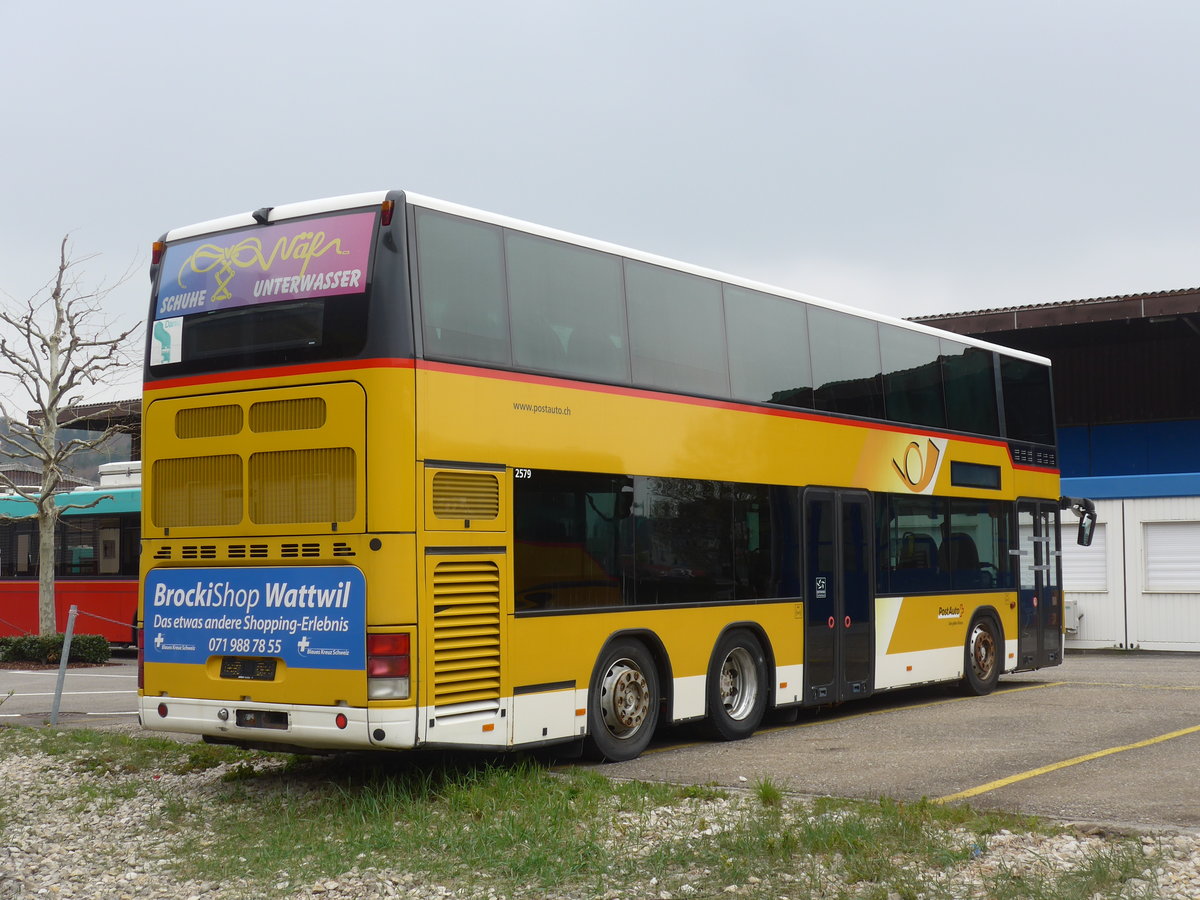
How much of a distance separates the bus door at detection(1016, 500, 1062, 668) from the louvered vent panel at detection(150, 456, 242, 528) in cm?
1069

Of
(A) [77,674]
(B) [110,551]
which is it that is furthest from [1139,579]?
(B) [110,551]

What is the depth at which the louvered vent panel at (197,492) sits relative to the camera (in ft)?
32.5

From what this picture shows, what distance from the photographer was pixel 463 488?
9.64m

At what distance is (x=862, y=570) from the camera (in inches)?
561

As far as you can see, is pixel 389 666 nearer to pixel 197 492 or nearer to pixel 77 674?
pixel 197 492

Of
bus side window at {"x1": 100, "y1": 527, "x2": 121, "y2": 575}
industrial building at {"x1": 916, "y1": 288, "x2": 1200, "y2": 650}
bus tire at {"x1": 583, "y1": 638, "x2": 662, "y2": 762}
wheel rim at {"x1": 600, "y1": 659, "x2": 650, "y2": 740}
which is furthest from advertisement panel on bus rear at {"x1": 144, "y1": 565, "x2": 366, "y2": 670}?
industrial building at {"x1": 916, "y1": 288, "x2": 1200, "y2": 650}

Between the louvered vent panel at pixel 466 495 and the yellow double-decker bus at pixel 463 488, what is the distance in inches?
0.7

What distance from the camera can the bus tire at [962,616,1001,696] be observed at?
53.6ft

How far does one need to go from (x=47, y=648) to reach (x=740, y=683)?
16.0m

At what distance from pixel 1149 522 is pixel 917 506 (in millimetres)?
11326

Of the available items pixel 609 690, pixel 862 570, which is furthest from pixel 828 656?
pixel 609 690

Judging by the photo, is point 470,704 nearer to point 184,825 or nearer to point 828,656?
point 184,825

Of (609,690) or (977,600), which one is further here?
(977,600)

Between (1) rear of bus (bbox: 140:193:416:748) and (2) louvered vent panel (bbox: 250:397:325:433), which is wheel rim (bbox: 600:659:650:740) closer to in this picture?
(1) rear of bus (bbox: 140:193:416:748)
